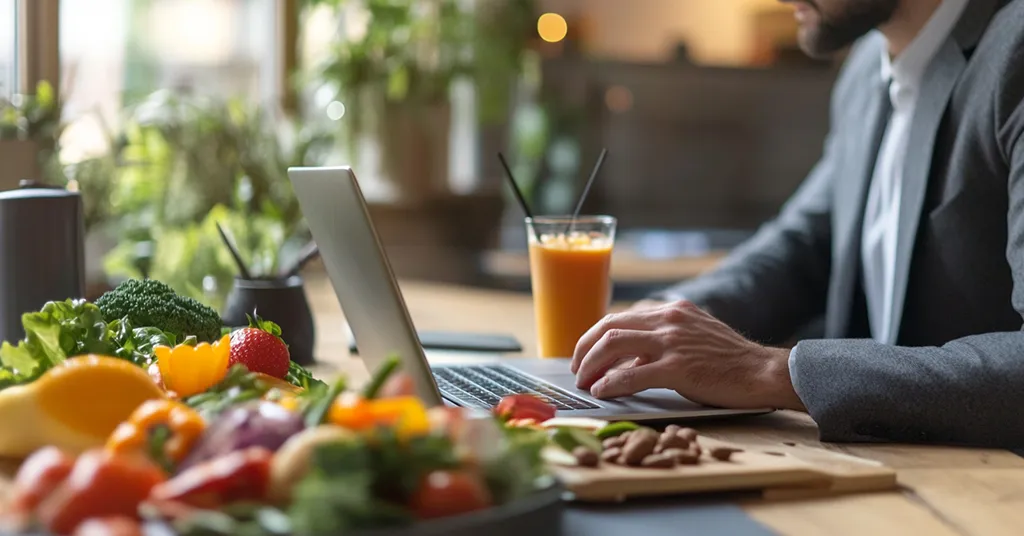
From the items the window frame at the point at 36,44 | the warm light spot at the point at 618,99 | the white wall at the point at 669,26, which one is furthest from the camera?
the white wall at the point at 669,26

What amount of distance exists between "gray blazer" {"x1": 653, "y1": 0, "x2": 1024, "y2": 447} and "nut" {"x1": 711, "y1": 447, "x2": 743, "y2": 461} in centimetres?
24

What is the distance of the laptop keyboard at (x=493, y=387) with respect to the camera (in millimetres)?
1122

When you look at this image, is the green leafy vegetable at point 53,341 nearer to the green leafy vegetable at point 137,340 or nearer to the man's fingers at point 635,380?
the green leafy vegetable at point 137,340

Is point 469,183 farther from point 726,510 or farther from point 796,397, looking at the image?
point 726,510

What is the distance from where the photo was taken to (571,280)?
4.88 ft

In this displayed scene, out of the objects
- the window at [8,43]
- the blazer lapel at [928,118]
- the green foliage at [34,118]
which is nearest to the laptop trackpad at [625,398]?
the blazer lapel at [928,118]

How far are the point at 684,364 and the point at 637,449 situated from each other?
1.00 ft

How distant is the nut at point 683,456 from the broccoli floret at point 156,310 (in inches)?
23.0

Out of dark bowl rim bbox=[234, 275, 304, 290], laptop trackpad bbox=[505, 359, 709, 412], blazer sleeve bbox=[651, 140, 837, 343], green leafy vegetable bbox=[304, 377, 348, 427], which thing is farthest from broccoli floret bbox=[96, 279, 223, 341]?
blazer sleeve bbox=[651, 140, 837, 343]

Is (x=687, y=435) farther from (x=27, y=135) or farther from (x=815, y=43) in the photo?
(x=27, y=135)

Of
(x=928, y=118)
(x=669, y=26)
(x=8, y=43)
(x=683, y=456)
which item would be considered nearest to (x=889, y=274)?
(x=928, y=118)

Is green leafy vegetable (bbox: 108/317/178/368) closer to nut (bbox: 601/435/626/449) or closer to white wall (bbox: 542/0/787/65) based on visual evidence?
nut (bbox: 601/435/626/449)

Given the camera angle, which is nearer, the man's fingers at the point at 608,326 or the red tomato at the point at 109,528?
the red tomato at the point at 109,528

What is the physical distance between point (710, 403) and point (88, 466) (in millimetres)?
688
